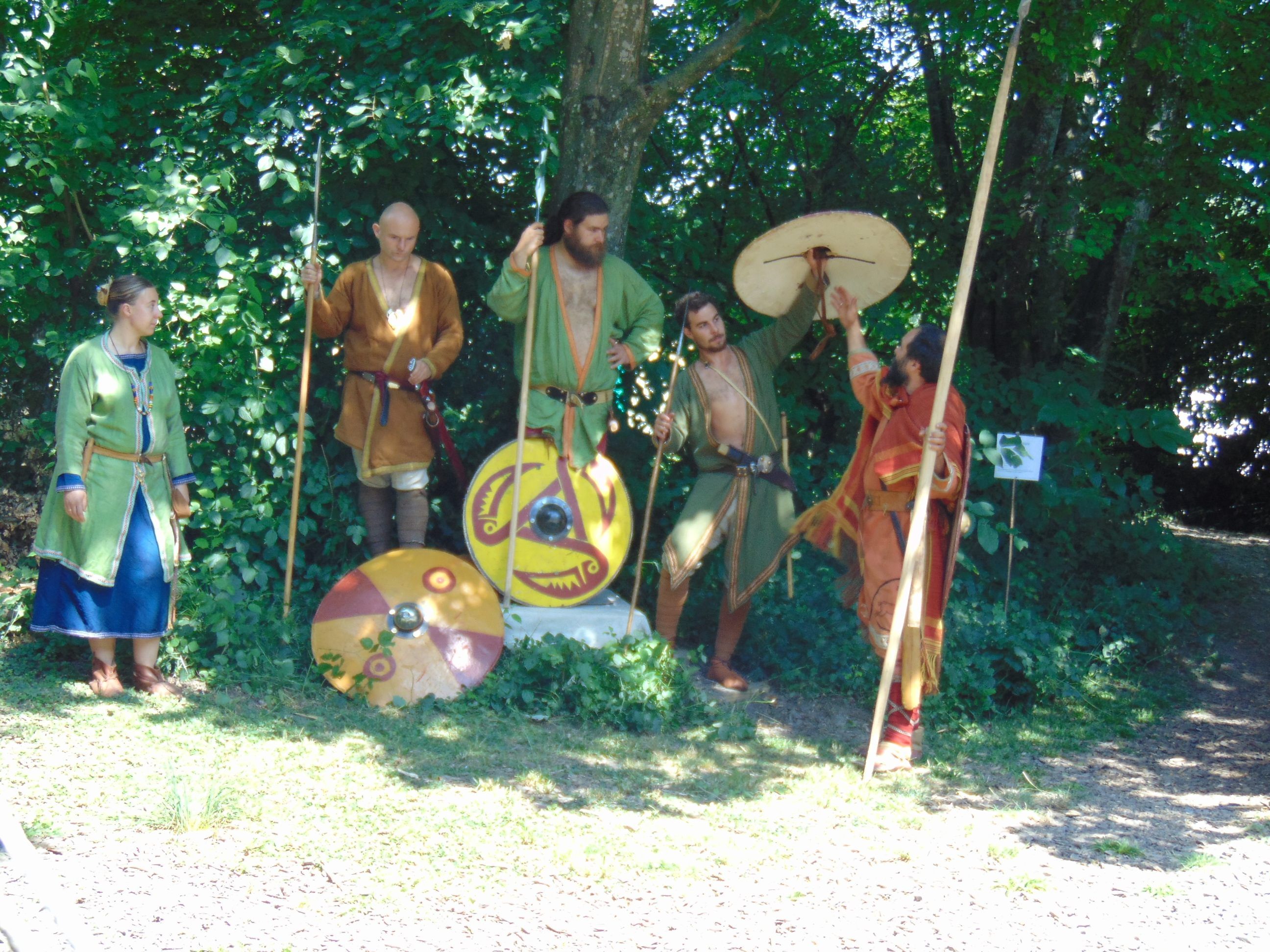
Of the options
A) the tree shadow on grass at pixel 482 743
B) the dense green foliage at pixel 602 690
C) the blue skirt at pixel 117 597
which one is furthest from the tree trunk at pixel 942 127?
the blue skirt at pixel 117 597

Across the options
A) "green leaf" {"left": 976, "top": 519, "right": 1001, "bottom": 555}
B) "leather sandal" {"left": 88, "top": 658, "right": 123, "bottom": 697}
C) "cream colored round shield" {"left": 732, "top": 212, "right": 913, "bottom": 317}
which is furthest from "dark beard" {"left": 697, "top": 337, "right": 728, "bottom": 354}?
"leather sandal" {"left": 88, "top": 658, "right": 123, "bottom": 697}

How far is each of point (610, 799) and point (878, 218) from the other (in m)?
2.62

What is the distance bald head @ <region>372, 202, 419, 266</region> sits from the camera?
5715 millimetres

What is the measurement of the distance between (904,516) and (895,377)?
1.82 feet

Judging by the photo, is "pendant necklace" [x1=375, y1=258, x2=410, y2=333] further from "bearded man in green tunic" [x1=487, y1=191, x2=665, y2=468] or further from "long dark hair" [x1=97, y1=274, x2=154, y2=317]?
"long dark hair" [x1=97, y1=274, x2=154, y2=317]

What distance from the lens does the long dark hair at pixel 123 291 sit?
502 cm

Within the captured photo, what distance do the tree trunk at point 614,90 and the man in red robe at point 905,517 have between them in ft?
5.57

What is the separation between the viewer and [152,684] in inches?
204

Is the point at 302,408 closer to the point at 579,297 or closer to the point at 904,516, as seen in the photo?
the point at 579,297

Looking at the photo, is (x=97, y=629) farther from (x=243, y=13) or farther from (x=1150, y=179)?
(x=1150, y=179)

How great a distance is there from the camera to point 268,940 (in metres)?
3.10

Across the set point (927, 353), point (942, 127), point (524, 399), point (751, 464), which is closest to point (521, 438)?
point (524, 399)

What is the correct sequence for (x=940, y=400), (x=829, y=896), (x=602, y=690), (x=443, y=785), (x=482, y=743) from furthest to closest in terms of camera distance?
1. (x=602, y=690)
2. (x=482, y=743)
3. (x=940, y=400)
4. (x=443, y=785)
5. (x=829, y=896)

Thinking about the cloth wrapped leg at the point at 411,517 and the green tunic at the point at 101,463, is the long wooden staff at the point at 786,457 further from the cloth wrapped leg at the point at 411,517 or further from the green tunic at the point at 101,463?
the green tunic at the point at 101,463
